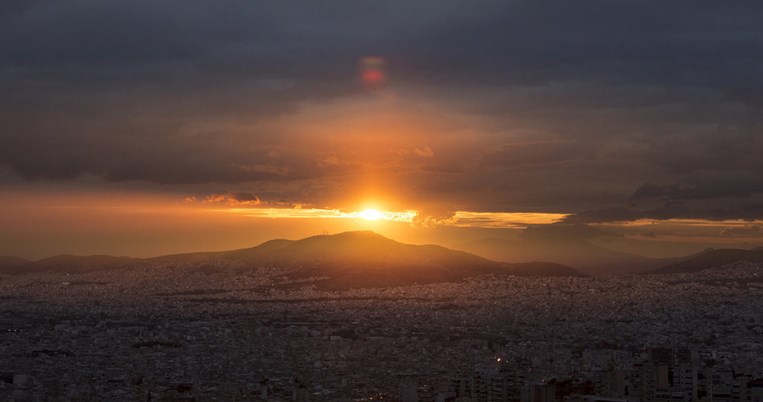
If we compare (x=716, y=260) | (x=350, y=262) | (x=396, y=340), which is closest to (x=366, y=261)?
(x=350, y=262)

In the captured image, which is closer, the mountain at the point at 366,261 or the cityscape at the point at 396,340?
the cityscape at the point at 396,340

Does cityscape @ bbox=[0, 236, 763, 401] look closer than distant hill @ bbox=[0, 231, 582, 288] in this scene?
Yes

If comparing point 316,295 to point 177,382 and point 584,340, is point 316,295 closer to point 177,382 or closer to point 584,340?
point 584,340

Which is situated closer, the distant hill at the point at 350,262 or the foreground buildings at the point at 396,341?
the foreground buildings at the point at 396,341
